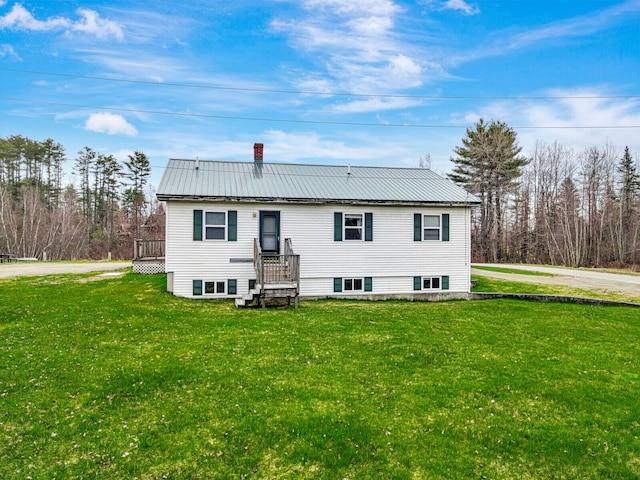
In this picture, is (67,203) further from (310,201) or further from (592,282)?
(592,282)

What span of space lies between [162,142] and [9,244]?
72.7 ft

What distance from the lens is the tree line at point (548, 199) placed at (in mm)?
34031

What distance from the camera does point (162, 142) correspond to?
2881cm

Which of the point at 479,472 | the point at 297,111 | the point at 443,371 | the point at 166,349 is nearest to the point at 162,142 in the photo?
the point at 297,111

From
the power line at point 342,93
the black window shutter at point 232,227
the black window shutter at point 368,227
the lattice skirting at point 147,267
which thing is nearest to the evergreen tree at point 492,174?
the power line at point 342,93

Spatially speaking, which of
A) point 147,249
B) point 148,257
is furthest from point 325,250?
point 147,249

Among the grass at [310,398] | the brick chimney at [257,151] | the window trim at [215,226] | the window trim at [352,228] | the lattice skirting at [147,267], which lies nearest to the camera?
the grass at [310,398]

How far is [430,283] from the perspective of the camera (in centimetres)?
1566

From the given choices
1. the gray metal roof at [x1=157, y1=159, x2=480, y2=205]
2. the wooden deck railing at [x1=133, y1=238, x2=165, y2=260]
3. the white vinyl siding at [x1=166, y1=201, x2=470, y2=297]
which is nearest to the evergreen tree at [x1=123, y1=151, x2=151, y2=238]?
the wooden deck railing at [x1=133, y1=238, x2=165, y2=260]

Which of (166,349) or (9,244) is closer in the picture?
(166,349)

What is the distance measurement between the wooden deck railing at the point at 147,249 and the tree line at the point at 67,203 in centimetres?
2303

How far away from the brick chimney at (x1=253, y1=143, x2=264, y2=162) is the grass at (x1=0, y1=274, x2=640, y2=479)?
9.33 m

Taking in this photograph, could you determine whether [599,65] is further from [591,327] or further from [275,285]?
[275,285]

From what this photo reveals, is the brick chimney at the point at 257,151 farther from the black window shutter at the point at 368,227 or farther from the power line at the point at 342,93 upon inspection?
the black window shutter at the point at 368,227
